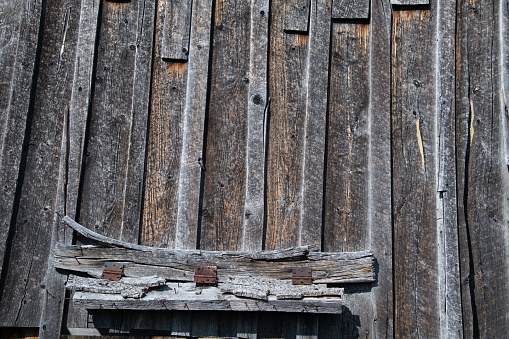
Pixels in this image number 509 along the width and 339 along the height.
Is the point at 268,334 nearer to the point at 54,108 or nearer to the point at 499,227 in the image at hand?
the point at 499,227

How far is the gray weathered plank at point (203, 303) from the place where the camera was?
8.78ft

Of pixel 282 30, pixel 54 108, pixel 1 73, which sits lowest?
pixel 54 108

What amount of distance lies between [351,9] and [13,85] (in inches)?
101

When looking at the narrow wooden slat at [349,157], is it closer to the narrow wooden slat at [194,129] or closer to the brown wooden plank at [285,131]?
the brown wooden plank at [285,131]

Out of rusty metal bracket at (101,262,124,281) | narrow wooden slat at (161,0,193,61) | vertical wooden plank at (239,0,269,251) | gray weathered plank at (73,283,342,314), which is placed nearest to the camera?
gray weathered plank at (73,283,342,314)

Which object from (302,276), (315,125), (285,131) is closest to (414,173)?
(315,125)

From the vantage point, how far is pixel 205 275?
9.64ft

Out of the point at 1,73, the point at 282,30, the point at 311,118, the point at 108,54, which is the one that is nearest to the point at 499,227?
the point at 311,118

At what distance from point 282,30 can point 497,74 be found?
1.62 metres

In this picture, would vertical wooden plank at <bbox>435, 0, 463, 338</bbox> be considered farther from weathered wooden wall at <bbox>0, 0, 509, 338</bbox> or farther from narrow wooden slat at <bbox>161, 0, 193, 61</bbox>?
narrow wooden slat at <bbox>161, 0, 193, 61</bbox>

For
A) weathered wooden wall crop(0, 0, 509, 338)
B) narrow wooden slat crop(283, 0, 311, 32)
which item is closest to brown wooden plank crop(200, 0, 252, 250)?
weathered wooden wall crop(0, 0, 509, 338)

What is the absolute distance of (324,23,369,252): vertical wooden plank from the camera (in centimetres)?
304

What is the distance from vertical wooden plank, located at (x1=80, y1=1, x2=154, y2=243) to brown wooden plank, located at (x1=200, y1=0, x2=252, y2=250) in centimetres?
49

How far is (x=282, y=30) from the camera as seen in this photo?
320 centimetres
